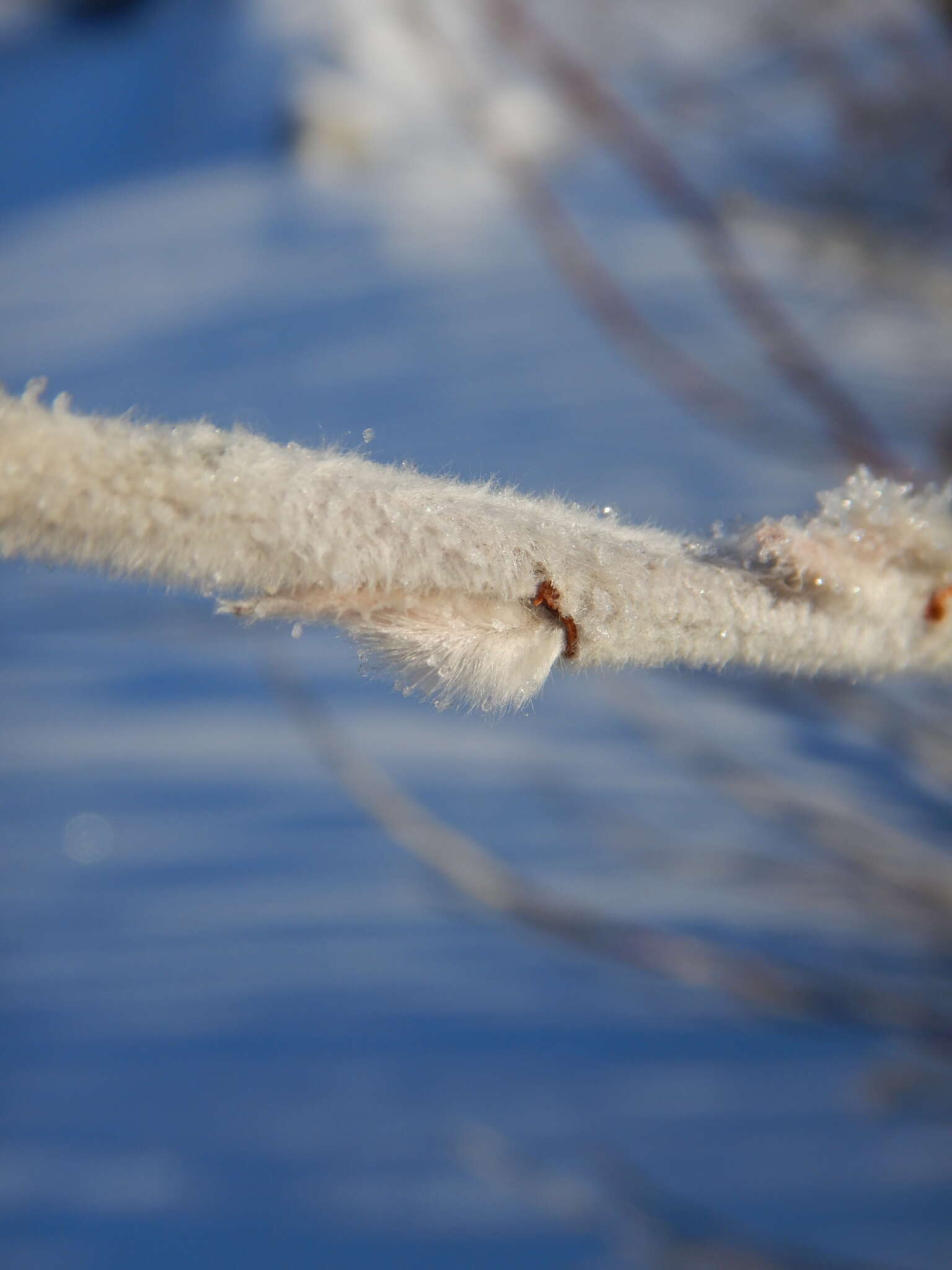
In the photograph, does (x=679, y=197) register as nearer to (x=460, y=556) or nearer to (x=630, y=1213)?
(x=460, y=556)

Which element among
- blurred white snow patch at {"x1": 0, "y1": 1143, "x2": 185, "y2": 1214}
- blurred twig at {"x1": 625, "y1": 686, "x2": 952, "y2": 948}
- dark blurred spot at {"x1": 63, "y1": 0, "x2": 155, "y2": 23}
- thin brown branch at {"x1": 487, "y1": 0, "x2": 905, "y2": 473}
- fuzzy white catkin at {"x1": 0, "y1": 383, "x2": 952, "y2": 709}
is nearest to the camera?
fuzzy white catkin at {"x1": 0, "y1": 383, "x2": 952, "y2": 709}

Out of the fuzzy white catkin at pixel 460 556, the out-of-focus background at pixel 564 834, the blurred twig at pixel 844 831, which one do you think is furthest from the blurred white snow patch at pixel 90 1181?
the fuzzy white catkin at pixel 460 556

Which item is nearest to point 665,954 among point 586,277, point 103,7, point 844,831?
point 844,831

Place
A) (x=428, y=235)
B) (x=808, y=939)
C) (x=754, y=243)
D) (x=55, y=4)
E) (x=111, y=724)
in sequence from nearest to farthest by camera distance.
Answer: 1. (x=808, y=939)
2. (x=754, y=243)
3. (x=111, y=724)
4. (x=428, y=235)
5. (x=55, y=4)

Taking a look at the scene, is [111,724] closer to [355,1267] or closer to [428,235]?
[355,1267]

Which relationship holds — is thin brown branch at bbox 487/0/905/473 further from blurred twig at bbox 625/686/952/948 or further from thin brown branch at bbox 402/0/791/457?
blurred twig at bbox 625/686/952/948

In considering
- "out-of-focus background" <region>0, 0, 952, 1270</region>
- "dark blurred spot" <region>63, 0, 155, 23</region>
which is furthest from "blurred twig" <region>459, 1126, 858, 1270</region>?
"dark blurred spot" <region>63, 0, 155, 23</region>

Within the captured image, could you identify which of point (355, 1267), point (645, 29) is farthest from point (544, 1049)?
point (645, 29)
